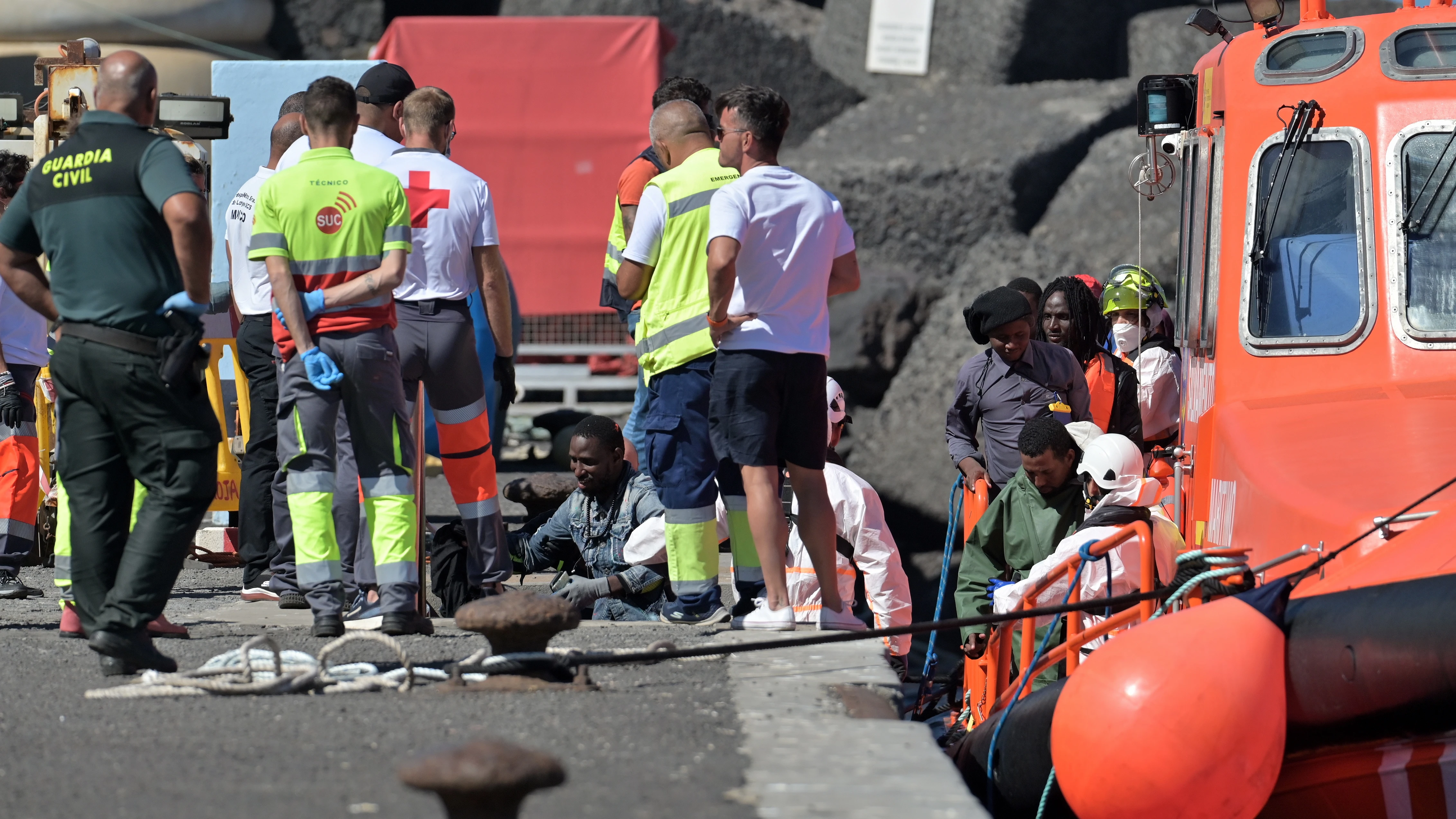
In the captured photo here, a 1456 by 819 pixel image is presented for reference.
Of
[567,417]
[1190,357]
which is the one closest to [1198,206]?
[1190,357]

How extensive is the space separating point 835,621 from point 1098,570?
986mm

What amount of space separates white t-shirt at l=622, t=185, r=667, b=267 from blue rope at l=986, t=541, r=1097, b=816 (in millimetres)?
1846

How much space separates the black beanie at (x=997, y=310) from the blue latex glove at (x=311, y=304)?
3437 mm

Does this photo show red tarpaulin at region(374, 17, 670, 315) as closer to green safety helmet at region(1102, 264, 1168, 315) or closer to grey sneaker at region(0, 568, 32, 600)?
green safety helmet at region(1102, 264, 1168, 315)

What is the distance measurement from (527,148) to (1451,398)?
9.94 metres

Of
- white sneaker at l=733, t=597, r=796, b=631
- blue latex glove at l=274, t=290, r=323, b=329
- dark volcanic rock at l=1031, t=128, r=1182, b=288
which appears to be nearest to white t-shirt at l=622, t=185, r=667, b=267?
blue latex glove at l=274, t=290, r=323, b=329

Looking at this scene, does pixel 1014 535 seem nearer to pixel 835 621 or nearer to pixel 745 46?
pixel 835 621

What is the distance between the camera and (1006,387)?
26.9 feet

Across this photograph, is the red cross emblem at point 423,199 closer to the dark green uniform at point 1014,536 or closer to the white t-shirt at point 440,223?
the white t-shirt at point 440,223

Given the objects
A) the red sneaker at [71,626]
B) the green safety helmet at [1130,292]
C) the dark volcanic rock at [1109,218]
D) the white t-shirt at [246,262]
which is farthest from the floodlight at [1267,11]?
the dark volcanic rock at [1109,218]

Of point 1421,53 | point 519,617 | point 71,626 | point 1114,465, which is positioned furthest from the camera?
point 1114,465

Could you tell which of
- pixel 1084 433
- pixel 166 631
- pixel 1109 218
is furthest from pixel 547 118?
pixel 166 631

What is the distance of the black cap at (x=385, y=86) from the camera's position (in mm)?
6938

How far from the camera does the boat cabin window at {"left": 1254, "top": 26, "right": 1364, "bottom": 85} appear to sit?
6676 millimetres
